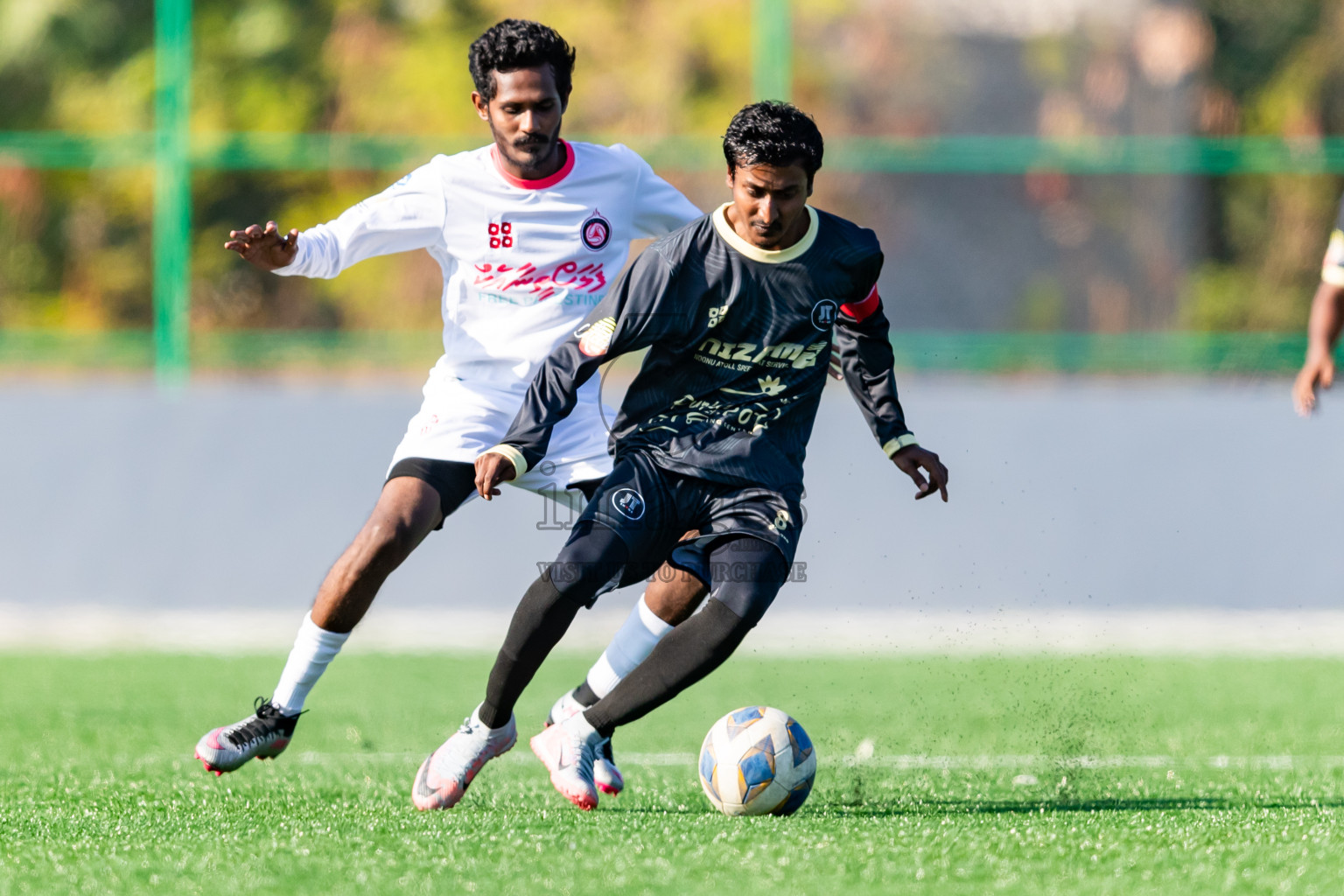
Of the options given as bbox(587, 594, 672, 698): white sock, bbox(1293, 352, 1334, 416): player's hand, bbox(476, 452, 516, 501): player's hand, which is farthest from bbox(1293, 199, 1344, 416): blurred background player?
bbox(476, 452, 516, 501): player's hand

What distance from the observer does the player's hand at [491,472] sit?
4344 mm

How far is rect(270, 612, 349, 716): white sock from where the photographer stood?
4.86m

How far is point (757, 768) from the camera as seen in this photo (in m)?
4.33

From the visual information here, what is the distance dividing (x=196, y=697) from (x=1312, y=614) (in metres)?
6.51

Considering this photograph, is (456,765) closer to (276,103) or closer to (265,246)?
(265,246)

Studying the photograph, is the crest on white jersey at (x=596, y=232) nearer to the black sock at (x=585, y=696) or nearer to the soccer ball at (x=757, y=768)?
the black sock at (x=585, y=696)

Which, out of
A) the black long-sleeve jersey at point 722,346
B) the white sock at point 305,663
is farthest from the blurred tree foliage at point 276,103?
the black long-sleeve jersey at point 722,346

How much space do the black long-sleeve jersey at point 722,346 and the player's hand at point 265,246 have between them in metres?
0.90

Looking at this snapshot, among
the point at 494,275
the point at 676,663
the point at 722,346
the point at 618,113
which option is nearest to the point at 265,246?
the point at 494,275

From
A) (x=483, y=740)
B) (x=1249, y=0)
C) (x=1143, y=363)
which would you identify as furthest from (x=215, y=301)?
(x=1249, y=0)

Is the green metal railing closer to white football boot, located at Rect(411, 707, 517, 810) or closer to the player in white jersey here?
the player in white jersey

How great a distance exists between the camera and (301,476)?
403 inches

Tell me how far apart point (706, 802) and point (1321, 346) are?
2.42 metres

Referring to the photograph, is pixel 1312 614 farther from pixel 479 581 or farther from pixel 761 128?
pixel 761 128
